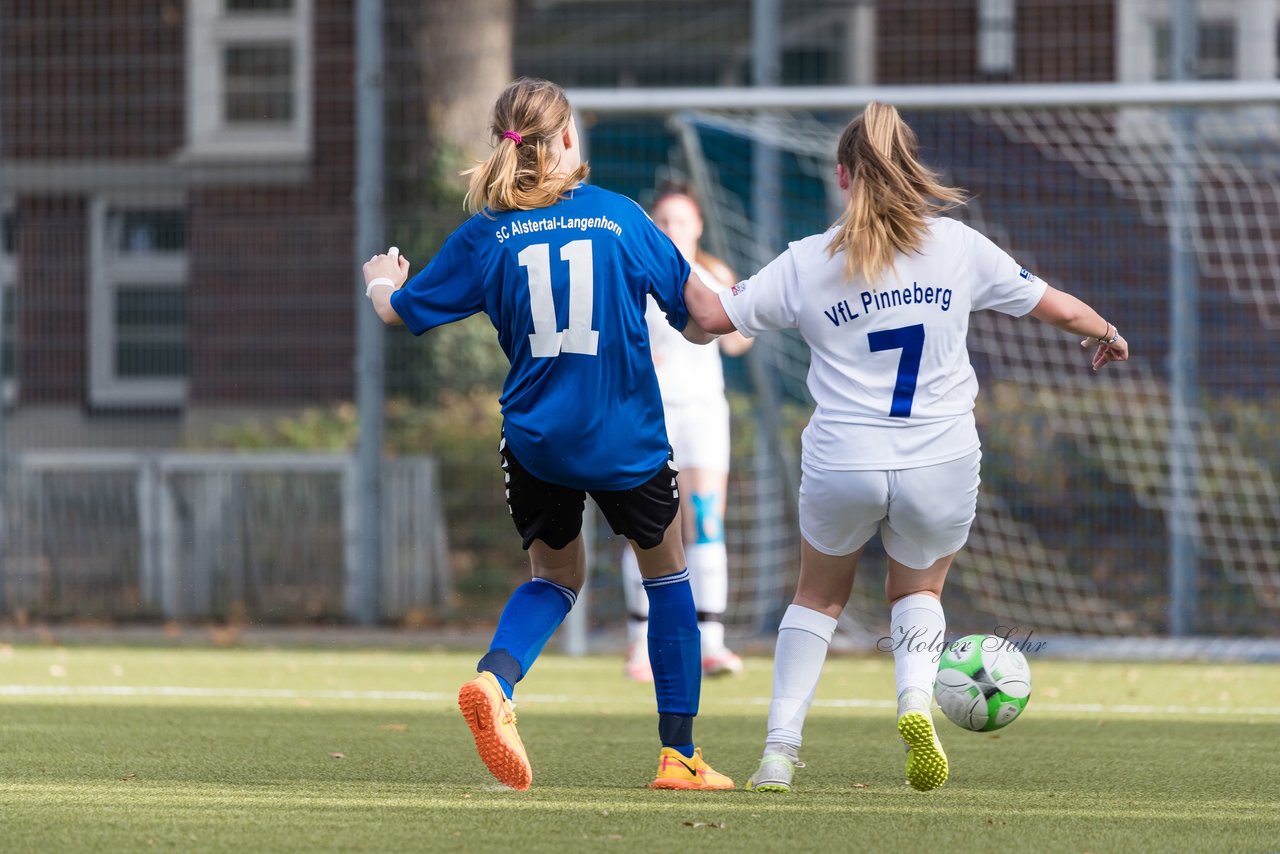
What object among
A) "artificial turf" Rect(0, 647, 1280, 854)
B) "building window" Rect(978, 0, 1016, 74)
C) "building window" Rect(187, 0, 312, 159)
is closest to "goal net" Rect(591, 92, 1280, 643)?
"building window" Rect(978, 0, 1016, 74)

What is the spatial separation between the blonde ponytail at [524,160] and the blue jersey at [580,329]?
35mm

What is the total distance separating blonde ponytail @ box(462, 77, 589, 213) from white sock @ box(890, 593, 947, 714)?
1326 mm

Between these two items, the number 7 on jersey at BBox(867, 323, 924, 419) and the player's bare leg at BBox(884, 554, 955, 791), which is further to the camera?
the number 7 on jersey at BBox(867, 323, 924, 419)

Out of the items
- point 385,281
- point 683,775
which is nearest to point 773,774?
point 683,775

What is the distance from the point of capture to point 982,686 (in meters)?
4.65

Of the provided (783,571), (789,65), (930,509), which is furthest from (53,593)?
(930,509)

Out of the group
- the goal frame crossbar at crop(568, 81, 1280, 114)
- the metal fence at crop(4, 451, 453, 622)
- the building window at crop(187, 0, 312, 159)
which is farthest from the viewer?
the building window at crop(187, 0, 312, 159)

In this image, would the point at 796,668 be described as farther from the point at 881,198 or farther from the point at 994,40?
the point at 994,40

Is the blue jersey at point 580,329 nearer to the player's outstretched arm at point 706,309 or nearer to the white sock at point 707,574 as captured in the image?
the player's outstretched arm at point 706,309

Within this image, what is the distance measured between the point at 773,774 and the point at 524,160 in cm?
161

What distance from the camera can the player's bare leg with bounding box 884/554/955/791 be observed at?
412cm

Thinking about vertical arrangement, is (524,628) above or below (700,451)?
below

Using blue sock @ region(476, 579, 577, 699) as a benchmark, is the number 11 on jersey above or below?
above

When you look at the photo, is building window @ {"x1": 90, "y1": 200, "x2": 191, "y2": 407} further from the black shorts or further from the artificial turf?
the black shorts
